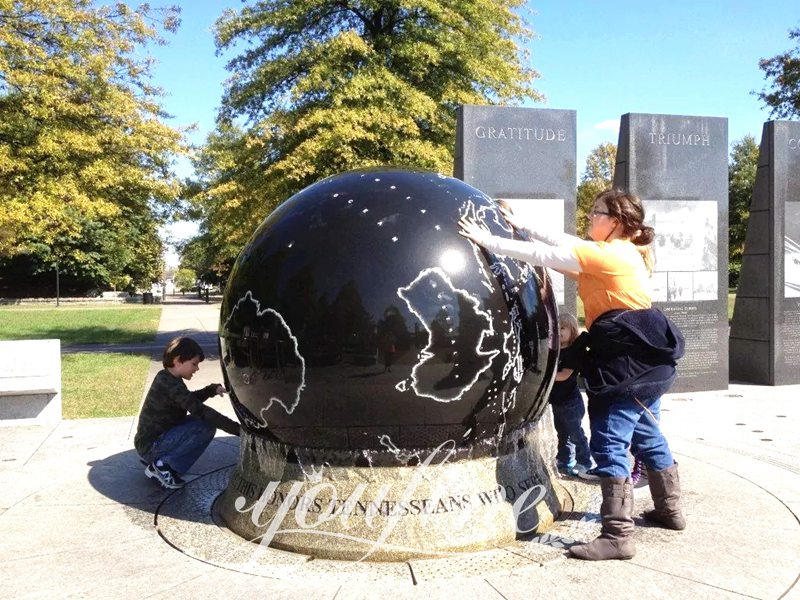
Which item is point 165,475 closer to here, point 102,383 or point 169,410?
point 169,410

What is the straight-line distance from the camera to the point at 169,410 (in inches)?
214

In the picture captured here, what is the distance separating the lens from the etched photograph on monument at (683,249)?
10484mm

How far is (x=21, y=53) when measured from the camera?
13555 mm

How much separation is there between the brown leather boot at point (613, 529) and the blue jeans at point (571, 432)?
5.35 ft

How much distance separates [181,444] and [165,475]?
0.81 feet

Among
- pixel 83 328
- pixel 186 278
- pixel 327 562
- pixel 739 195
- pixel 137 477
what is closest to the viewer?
pixel 327 562

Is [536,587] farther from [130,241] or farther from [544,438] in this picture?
[130,241]

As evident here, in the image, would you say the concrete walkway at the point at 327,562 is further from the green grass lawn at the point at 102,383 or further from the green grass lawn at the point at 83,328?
the green grass lawn at the point at 83,328

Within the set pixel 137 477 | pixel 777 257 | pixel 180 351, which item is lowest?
pixel 137 477

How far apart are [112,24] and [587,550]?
1512 cm

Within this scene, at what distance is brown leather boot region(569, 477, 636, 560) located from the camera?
12.6ft

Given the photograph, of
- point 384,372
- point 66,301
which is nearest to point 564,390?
point 384,372

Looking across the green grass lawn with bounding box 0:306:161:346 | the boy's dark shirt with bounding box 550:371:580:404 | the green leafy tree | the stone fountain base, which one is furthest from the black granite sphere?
the green leafy tree

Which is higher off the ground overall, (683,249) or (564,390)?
(683,249)
